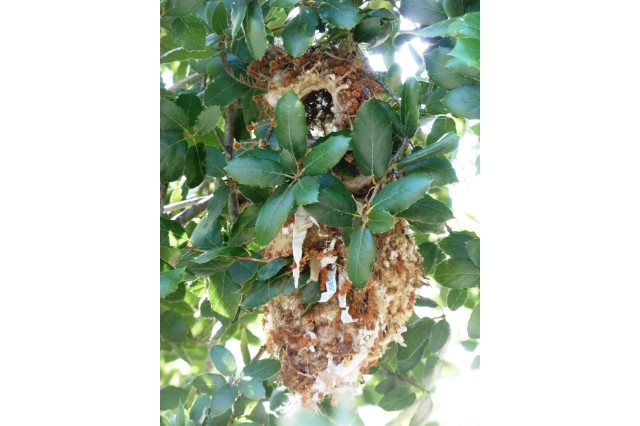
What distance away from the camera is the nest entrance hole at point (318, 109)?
1482mm

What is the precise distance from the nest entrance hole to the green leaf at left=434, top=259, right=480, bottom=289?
0.33m

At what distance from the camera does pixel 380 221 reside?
1100mm

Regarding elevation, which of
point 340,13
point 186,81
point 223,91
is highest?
point 340,13

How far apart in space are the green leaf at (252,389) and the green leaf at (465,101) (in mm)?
548

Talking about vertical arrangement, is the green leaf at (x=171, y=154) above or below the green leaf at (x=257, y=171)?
below

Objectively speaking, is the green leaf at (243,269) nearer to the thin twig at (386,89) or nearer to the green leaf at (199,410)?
the green leaf at (199,410)

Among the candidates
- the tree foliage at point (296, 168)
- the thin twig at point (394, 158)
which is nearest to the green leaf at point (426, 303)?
the tree foliage at point (296, 168)

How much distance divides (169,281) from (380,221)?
0.36 m

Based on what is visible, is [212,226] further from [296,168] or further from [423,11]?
[423,11]

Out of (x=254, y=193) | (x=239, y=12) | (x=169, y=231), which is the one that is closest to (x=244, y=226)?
(x=254, y=193)
